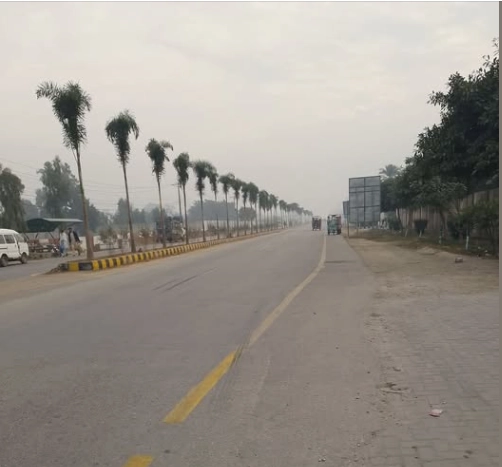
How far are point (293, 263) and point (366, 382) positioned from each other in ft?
44.7

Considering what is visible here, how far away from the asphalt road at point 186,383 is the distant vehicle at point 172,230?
Answer: 37.5m

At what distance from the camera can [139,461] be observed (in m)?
3.23

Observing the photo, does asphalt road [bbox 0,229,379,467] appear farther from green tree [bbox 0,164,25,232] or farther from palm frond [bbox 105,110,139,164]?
green tree [bbox 0,164,25,232]

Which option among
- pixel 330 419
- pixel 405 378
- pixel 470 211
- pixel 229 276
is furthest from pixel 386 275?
pixel 330 419

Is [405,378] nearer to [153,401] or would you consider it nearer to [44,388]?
[153,401]

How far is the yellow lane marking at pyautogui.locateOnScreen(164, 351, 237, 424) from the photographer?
3951 millimetres

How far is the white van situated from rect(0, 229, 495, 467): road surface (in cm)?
1868

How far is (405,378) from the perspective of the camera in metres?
4.75

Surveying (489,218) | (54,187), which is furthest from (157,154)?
(54,187)

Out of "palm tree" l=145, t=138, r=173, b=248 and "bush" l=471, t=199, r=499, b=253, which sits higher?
"palm tree" l=145, t=138, r=173, b=248

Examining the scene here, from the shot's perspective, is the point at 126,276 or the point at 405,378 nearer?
the point at 405,378

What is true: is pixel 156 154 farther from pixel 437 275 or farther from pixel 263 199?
pixel 263 199

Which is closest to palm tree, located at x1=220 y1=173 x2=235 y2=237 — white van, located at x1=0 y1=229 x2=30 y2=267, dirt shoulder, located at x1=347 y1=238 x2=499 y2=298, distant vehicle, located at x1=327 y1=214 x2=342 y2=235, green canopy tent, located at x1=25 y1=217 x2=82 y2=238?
distant vehicle, located at x1=327 y1=214 x2=342 y2=235

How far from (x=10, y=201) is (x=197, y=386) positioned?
48592 millimetres
